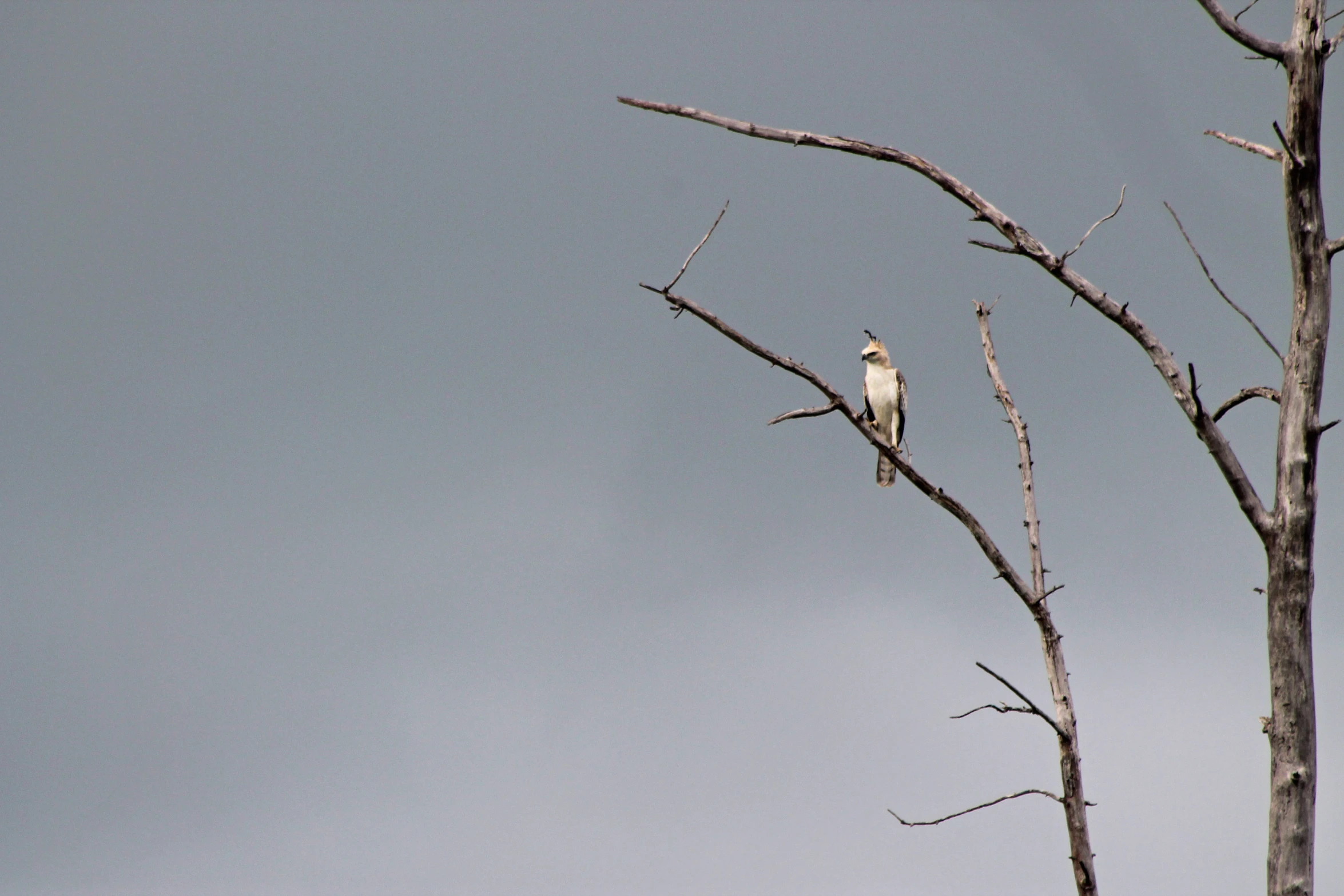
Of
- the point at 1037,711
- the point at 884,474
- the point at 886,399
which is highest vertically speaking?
the point at 886,399

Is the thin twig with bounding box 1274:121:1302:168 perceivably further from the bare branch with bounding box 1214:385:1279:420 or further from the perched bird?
the perched bird

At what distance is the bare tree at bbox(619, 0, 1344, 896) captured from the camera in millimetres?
7000

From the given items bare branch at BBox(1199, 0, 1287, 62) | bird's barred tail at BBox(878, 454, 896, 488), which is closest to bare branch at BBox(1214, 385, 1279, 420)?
bare branch at BBox(1199, 0, 1287, 62)

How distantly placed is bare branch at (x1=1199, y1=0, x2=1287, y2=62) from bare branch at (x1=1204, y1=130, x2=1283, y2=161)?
60cm

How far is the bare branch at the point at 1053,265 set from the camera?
23.9 ft

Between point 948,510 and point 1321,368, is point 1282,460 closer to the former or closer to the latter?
point 1321,368

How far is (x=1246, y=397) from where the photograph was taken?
7.84 m

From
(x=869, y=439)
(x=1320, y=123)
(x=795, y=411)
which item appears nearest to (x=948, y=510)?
(x=869, y=439)

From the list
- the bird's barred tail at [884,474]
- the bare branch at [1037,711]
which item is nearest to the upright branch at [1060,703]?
the bare branch at [1037,711]

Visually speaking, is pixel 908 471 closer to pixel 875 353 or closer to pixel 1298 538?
pixel 1298 538

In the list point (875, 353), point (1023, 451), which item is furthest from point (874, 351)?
point (1023, 451)

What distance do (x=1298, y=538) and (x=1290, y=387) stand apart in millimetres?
920

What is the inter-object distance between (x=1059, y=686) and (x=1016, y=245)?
4.57m

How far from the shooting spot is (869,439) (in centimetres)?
989
